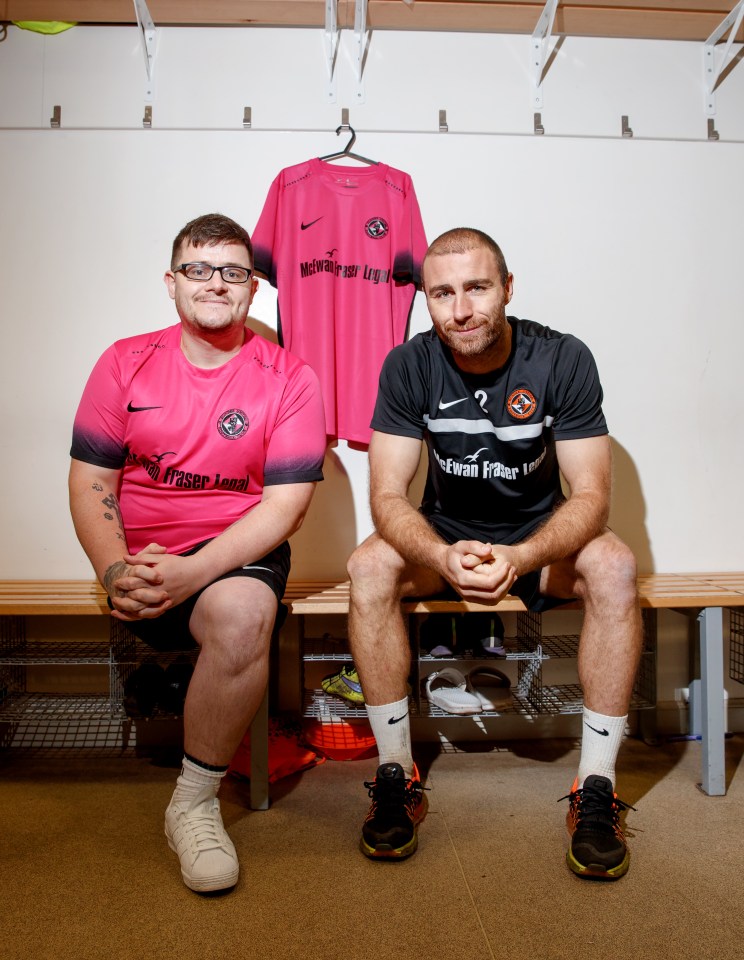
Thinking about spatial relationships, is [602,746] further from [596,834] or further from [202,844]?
[202,844]

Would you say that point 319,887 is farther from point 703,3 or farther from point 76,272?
point 703,3

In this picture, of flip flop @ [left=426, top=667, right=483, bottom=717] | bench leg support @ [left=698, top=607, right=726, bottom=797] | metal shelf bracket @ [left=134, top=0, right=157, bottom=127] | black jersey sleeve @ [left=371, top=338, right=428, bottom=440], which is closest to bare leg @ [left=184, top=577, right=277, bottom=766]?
black jersey sleeve @ [left=371, top=338, right=428, bottom=440]

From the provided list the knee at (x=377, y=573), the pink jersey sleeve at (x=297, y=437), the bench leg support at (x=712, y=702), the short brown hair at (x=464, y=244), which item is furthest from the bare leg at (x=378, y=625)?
the bench leg support at (x=712, y=702)

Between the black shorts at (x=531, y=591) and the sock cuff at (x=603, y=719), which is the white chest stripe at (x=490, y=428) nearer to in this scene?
the black shorts at (x=531, y=591)

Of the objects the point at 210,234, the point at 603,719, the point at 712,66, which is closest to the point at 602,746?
the point at 603,719

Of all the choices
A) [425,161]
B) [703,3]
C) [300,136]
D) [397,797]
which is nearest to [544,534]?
[397,797]

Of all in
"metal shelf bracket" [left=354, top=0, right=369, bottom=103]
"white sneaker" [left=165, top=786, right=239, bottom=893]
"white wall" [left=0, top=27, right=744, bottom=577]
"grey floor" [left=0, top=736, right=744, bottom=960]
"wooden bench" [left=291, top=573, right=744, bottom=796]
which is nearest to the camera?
"grey floor" [left=0, top=736, right=744, bottom=960]

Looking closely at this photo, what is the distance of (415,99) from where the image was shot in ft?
7.64

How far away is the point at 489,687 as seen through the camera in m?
2.07

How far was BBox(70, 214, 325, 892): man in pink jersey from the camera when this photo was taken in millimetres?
1600

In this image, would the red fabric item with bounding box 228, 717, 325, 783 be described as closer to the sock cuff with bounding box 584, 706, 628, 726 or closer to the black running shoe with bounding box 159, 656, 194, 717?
the black running shoe with bounding box 159, 656, 194, 717

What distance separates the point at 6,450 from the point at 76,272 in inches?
24.8

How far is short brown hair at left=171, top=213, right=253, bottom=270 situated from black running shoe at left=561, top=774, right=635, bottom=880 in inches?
58.9

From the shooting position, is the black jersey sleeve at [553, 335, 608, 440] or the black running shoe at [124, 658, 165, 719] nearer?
the black jersey sleeve at [553, 335, 608, 440]
